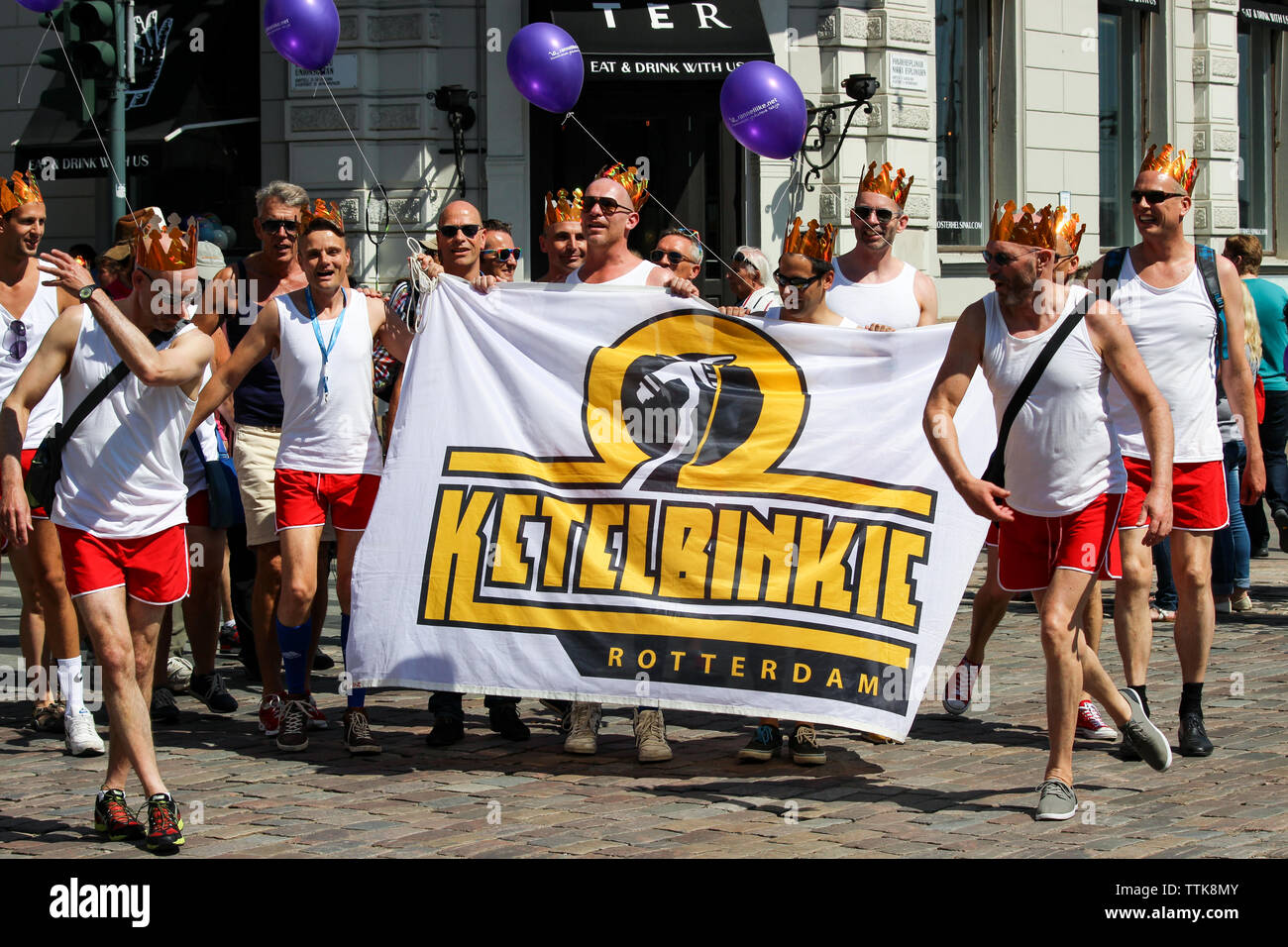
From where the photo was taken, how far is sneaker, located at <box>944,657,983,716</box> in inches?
302

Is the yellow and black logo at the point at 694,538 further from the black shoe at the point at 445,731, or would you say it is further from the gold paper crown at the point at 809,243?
the black shoe at the point at 445,731

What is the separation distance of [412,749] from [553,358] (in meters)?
1.72

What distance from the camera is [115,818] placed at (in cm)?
558

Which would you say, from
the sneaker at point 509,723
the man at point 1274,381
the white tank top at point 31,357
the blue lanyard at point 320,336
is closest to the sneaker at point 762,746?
the sneaker at point 509,723

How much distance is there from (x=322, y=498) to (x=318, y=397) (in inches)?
16.8

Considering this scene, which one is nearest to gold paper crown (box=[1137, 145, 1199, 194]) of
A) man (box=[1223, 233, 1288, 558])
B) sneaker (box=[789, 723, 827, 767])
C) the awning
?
sneaker (box=[789, 723, 827, 767])

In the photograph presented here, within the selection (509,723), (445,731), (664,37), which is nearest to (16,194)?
(445,731)

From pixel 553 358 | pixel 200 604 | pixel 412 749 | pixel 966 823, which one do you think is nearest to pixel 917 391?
pixel 553 358

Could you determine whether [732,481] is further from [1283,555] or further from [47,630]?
[1283,555]

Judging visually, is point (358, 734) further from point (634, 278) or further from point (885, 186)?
point (885, 186)

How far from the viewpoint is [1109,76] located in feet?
69.1

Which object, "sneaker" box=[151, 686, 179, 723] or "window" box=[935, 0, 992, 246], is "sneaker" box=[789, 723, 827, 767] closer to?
"sneaker" box=[151, 686, 179, 723]

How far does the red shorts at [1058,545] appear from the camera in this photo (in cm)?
602

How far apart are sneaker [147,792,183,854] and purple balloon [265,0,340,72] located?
20.5 ft
